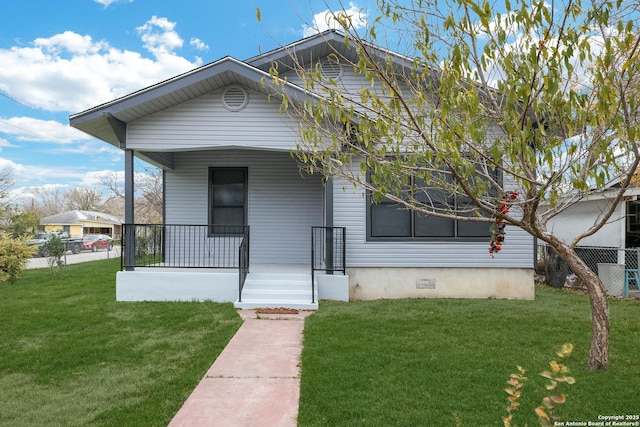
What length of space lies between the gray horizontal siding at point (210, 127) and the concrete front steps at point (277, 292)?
2375 millimetres

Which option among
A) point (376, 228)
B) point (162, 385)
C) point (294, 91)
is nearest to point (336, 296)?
point (376, 228)

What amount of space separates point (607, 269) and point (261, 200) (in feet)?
26.0

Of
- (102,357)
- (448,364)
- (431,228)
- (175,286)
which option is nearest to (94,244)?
(175,286)

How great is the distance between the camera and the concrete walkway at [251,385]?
299 cm

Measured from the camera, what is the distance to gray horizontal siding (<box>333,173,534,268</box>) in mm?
7887

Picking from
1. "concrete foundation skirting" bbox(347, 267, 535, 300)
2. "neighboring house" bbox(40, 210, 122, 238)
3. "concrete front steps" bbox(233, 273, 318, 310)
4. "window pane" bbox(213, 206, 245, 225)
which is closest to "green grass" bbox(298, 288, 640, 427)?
"concrete front steps" bbox(233, 273, 318, 310)

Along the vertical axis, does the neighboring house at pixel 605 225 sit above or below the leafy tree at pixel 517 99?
below

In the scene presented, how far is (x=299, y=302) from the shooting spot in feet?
22.2

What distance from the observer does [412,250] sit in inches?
313

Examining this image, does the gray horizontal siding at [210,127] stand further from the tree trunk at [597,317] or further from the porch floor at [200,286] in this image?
the tree trunk at [597,317]

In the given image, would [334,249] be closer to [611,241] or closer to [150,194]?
[611,241]

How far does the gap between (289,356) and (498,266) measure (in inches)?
204

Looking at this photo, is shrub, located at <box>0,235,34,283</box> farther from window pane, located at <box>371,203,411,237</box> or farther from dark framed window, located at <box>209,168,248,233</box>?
window pane, located at <box>371,203,411,237</box>

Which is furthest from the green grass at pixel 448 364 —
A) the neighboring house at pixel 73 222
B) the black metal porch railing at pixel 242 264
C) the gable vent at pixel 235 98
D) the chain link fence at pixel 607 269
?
the neighboring house at pixel 73 222
